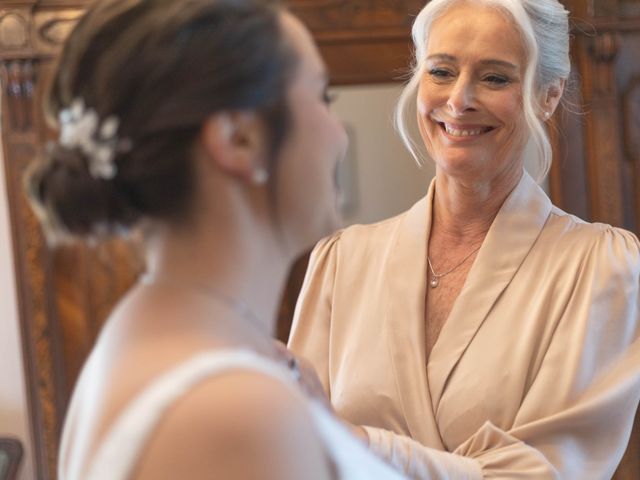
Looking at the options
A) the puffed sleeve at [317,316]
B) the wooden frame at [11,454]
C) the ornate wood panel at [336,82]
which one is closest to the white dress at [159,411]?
the puffed sleeve at [317,316]

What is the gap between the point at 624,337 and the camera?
174 cm

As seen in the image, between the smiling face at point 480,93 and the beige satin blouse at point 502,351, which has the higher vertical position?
the smiling face at point 480,93

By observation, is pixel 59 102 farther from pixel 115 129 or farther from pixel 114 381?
pixel 114 381

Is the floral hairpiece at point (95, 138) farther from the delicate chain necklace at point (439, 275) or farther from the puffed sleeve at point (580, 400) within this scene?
the delicate chain necklace at point (439, 275)

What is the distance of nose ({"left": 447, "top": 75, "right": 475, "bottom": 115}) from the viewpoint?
1.82m

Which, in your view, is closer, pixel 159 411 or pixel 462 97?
pixel 159 411

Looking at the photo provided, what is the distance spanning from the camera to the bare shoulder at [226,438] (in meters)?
0.79

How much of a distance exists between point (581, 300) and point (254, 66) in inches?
38.9

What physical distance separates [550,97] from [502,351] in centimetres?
48

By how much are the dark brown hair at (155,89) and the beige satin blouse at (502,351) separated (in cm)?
78

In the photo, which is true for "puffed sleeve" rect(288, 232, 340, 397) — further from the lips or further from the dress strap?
the dress strap

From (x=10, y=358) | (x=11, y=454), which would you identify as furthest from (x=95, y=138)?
(x=10, y=358)

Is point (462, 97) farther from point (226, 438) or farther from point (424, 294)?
point (226, 438)

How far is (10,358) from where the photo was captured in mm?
4020
